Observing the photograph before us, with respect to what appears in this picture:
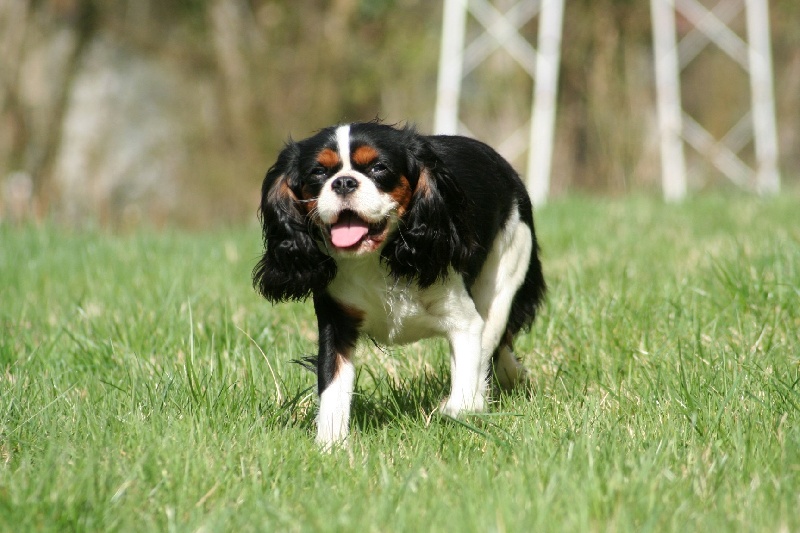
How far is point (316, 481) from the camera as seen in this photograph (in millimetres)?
2307

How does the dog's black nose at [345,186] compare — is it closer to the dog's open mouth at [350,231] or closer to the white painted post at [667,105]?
the dog's open mouth at [350,231]

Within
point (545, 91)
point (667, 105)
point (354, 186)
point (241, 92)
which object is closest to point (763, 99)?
point (667, 105)

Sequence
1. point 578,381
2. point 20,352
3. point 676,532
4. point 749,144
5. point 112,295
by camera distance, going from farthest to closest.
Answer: point 749,144, point 112,295, point 20,352, point 578,381, point 676,532

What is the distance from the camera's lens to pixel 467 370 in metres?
3.01

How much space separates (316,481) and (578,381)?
46.2 inches

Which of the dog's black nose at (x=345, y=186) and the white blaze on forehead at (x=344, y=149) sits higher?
the white blaze on forehead at (x=344, y=149)

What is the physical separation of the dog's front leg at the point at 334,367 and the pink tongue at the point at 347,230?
0.24m

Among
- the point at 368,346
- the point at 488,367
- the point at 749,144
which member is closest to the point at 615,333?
the point at 488,367

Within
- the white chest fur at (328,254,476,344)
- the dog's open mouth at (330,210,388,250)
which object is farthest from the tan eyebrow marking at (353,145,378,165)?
the white chest fur at (328,254,476,344)

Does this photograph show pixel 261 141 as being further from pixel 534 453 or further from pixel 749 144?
pixel 534 453

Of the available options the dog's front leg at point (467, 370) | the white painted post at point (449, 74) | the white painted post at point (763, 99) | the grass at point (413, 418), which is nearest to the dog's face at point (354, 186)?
the dog's front leg at point (467, 370)

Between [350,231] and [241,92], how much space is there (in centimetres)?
929

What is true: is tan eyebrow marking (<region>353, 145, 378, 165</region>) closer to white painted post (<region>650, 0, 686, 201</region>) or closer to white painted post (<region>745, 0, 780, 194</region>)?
white painted post (<region>650, 0, 686, 201</region>)

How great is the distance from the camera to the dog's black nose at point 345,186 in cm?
276
